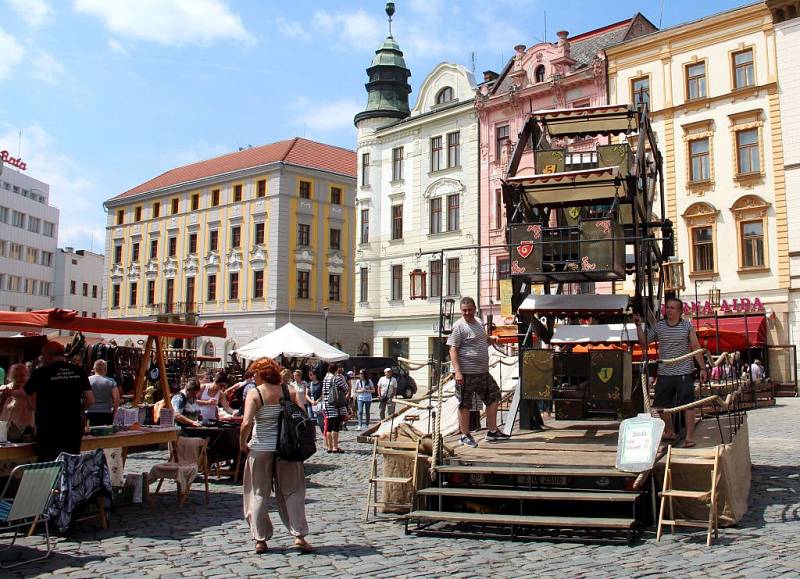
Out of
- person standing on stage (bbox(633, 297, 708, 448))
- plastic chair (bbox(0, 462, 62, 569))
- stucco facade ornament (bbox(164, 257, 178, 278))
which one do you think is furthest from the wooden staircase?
stucco facade ornament (bbox(164, 257, 178, 278))

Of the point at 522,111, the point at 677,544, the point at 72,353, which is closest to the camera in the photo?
the point at 677,544

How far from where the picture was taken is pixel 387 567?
6359 mm

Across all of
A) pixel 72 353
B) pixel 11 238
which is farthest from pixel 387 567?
pixel 11 238

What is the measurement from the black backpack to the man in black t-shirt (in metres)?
2.31

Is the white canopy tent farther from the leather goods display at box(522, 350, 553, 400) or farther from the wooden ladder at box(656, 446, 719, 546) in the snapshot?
the wooden ladder at box(656, 446, 719, 546)

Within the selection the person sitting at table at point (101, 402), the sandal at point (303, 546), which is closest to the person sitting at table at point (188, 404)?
the person sitting at table at point (101, 402)

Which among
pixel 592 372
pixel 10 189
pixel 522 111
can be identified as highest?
pixel 10 189

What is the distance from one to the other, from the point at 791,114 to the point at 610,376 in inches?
945

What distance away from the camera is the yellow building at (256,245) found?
50.3m

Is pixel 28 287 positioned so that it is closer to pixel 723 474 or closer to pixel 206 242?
pixel 206 242

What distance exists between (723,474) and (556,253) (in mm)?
3406

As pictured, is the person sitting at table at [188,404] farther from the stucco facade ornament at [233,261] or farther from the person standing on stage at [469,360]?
the stucco facade ornament at [233,261]

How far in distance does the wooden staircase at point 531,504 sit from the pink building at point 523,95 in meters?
26.0

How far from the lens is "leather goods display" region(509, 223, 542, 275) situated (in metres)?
9.66
